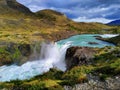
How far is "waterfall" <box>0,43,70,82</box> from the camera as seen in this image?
2793 inches

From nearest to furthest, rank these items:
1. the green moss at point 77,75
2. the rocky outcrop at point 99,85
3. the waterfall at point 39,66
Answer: the rocky outcrop at point 99,85 < the green moss at point 77,75 < the waterfall at point 39,66

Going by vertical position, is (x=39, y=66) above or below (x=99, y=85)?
below

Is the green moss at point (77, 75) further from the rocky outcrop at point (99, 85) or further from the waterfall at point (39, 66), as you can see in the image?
the waterfall at point (39, 66)

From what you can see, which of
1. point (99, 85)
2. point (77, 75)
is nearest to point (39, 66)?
point (77, 75)

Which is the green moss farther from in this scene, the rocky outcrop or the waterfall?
the waterfall

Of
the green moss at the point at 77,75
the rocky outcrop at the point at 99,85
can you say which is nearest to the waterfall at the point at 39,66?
the green moss at the point at 77,75

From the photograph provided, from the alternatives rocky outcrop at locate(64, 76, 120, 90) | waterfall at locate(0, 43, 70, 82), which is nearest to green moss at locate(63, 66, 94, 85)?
rocky outcrop at locate(64, 76, 120, 90)

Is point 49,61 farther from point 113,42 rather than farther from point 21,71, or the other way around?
point 113,42

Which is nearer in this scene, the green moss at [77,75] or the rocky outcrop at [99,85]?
the rocky outcrop at [99,85]

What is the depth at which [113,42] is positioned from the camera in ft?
410

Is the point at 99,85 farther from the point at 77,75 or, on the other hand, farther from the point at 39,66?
the point at 39,66

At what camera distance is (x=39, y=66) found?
80375 millimetres

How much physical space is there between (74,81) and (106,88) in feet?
12.9

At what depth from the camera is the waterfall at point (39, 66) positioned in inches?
2793
